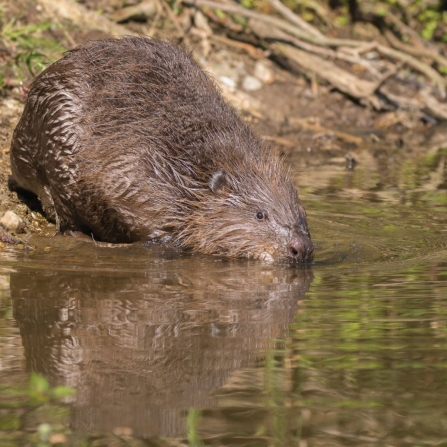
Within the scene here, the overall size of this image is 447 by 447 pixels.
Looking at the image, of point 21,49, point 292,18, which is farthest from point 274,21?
point 21,49

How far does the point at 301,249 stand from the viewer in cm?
593

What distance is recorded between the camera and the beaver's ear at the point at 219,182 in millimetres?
6215

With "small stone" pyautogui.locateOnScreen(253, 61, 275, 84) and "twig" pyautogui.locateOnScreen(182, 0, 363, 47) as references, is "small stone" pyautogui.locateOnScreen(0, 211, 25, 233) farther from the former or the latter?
"small stone" pyautogui.locateOnScreen(253, 61, 275, 84)

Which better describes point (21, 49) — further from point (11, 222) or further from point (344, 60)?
point (344, 60)

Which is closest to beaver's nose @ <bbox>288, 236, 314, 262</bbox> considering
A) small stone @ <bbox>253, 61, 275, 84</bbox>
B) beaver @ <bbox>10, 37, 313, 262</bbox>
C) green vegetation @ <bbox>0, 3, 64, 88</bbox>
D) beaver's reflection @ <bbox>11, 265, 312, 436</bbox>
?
beaver @ <bbox>10, 37, 313, 262</bbox>

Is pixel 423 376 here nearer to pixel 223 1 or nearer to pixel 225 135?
pixel 225 135

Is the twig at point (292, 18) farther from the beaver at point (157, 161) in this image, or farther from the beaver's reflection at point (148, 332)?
the beaver's reflection at point (148, 332)

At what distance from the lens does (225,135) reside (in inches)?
252

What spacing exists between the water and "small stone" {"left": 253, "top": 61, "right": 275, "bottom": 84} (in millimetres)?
4769

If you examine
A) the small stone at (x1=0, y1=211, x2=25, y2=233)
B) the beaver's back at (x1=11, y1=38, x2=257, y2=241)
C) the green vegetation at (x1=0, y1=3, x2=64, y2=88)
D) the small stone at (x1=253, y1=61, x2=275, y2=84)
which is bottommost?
the small stone at (x1=0, y1=211, x2=25, y2=233)

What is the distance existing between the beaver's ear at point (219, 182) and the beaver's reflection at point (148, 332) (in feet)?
1.91

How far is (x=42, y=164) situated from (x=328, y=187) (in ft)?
9.17

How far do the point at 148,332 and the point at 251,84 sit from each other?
23.4 feet

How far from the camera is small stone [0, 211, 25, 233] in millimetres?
6555
